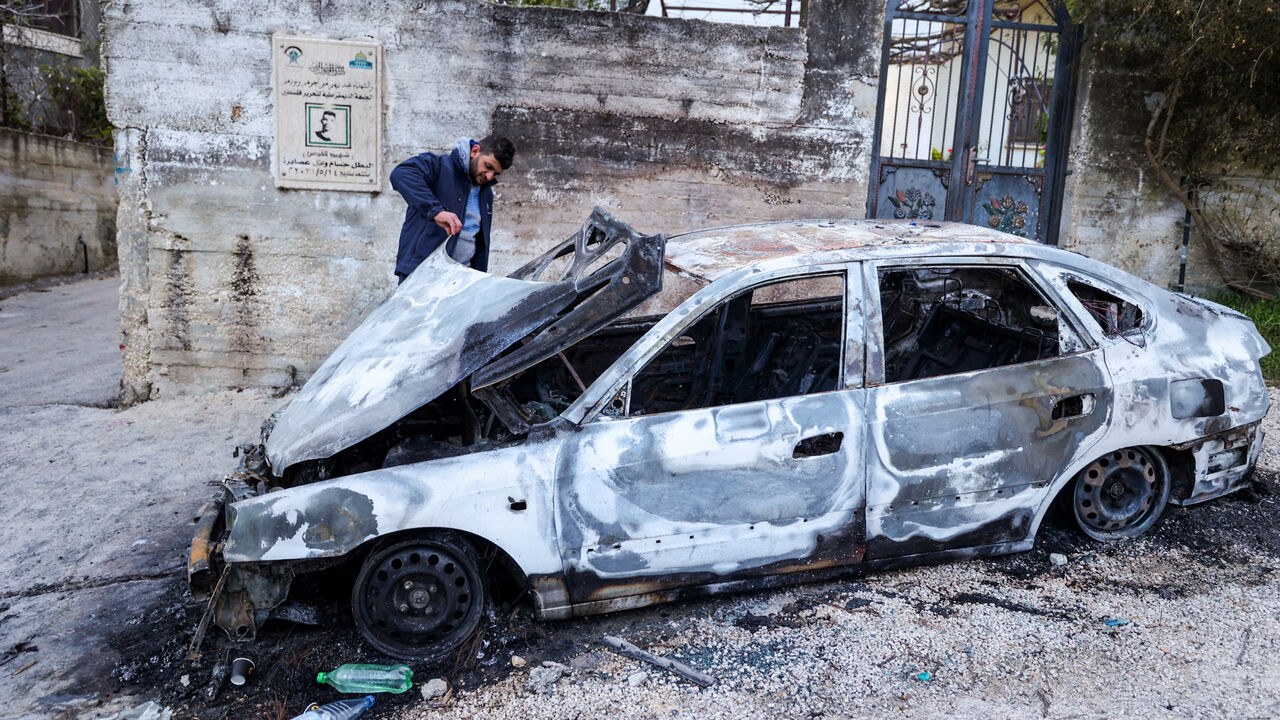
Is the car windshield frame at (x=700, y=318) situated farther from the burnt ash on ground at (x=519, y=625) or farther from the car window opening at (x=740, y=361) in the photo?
the burnt ash on ground at (x=519, y=625)

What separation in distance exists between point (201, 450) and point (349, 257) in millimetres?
1746

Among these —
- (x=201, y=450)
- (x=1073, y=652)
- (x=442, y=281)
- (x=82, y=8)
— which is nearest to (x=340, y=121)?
(x=201, y=450)

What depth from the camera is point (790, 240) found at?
143 inches

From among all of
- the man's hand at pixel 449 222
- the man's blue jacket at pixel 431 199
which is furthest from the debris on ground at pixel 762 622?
the man's blue jacket at pixel 431 199

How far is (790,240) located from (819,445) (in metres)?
0.93

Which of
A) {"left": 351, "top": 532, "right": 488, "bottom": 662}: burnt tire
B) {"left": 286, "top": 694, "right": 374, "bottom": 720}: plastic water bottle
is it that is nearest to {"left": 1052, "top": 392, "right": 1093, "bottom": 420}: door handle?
{"left": 351, "top": 532, "right": 488, "bottom": 662}: burnt tire

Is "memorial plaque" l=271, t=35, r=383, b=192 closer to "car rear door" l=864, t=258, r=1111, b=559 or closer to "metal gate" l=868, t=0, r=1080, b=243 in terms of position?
"metal gate" l=868, t=0, r=1080, b=243

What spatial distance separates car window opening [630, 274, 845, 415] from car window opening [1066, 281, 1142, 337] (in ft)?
3.47

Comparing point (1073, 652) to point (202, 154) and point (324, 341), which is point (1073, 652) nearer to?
point (324, 341)

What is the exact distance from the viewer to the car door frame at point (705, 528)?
10.1ft

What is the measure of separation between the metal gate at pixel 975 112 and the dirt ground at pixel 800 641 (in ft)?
11.3

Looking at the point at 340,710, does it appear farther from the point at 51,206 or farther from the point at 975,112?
the point at 51,206

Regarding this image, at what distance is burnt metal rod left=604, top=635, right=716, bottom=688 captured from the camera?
2914 mm

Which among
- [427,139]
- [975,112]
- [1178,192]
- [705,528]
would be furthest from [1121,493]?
[427,139]
